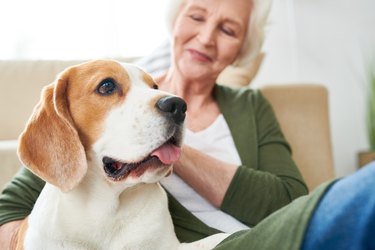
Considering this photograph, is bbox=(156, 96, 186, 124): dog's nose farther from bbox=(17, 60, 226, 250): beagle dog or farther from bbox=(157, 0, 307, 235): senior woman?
bbox=(157, 0, 307, 235): senior woman

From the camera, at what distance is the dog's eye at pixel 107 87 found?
0.88 m

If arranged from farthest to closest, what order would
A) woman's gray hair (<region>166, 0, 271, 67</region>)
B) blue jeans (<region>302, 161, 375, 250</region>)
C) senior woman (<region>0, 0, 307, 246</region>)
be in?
woman's gray hair (<region>166, 0, 271, 67</region>), senior woman (<region>0, 0, 307, 246</region>), blue jeans (<region>302, 161, 375, 250</region>)

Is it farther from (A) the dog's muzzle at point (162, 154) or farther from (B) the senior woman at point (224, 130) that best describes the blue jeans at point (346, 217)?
(B) the senior woman at point (224, 130)

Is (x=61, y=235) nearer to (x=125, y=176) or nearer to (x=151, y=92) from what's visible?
(x=125, y=176)

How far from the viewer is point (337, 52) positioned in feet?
10.5

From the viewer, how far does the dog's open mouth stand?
0.81 m

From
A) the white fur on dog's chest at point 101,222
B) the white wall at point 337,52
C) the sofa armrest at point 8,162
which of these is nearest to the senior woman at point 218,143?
the white fur on dog's chest at point 101,222

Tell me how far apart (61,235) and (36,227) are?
0.16 feet

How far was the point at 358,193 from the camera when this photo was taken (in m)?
0.48

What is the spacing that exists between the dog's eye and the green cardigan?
320mm

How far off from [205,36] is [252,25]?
22 cm

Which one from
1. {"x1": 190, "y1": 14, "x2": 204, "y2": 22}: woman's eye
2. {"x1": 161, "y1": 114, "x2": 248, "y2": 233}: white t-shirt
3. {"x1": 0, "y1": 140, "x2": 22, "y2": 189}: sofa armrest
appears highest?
{"x1": 190, "y1": 14, "x2": 204, "y2": 22}: woman's eye

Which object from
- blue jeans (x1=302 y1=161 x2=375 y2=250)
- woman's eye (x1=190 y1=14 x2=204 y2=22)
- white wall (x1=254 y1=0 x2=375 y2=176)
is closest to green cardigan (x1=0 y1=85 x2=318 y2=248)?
woman's eye (x1=190 y1=14 x2=204 y2=22)

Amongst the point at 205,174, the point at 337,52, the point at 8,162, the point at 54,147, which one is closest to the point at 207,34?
the point at 205,174
